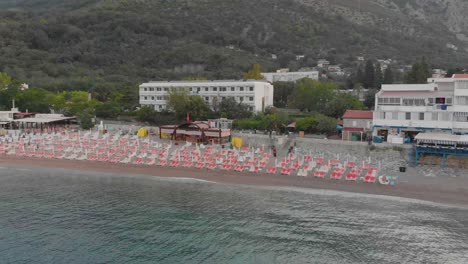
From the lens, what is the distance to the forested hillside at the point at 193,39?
4333 inches

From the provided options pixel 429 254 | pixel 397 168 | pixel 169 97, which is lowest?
pixel 429 254

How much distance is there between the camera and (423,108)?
135 ft

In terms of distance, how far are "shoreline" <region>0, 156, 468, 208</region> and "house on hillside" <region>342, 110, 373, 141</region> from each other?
38.0 feet

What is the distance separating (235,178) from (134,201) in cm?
924

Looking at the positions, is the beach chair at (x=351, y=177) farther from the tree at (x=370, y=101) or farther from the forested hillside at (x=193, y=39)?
the forested hillside at (x=193, y=39)

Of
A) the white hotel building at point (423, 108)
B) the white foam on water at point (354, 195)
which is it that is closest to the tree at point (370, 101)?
the white hotel building at point (423, 108)

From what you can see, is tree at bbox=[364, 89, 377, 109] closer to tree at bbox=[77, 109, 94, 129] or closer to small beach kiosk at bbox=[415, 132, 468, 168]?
small beach kiosk at bbox=[415, 132, 468, 168]

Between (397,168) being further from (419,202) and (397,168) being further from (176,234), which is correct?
(176,234)

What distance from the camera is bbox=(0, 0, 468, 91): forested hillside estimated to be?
361ft

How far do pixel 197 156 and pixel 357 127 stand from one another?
703 inches

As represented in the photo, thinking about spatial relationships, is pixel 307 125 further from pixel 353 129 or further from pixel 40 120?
pixel 40 120

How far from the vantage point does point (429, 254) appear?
65.7ft

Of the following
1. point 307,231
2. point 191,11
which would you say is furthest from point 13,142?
point 191,11

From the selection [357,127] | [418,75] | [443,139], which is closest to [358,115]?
[357,127]
